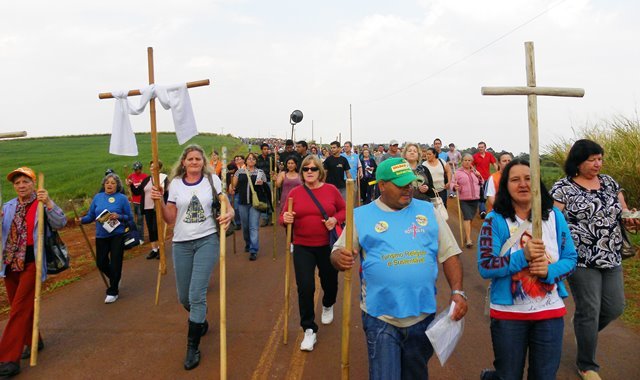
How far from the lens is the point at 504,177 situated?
320 centimetres

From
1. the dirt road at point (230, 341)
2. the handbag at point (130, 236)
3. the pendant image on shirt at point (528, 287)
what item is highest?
the handbag at point (130, 236)

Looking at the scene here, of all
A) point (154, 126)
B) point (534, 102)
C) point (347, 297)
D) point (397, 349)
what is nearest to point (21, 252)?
point (154, 126)

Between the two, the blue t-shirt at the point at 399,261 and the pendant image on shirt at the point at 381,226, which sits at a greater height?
the pendant image on shirt at the point at 381,226

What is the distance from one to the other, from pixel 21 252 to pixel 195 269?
6.21 ft

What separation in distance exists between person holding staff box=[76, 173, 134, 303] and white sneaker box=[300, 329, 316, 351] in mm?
3405

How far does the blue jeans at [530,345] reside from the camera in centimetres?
290

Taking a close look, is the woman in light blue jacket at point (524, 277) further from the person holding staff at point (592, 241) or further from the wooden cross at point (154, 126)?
the wooden cross at point (154, 126)

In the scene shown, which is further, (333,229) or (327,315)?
(327,315)

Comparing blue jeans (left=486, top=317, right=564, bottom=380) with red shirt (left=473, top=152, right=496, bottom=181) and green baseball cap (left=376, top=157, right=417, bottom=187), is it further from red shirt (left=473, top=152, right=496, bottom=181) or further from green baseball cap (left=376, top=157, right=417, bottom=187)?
red shirt (left=473, top=152, right=496, bottom=181)

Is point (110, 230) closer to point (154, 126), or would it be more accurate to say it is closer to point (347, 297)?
point (154, 126)

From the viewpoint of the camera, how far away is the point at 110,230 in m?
6.34

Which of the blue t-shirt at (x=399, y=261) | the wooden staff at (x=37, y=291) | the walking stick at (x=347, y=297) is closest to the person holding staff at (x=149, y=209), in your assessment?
the wooden staff at (x=37, y=291)

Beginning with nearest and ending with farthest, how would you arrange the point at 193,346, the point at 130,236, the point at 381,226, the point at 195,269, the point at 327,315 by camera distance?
1. the point at 381,226
2. the point at 193,346
3. the point at 195,269
4. the point at 327,315
5. the point at 130,236

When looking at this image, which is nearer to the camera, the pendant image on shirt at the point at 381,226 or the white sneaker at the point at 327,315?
the pendant image on shirt at the point at 381,226
